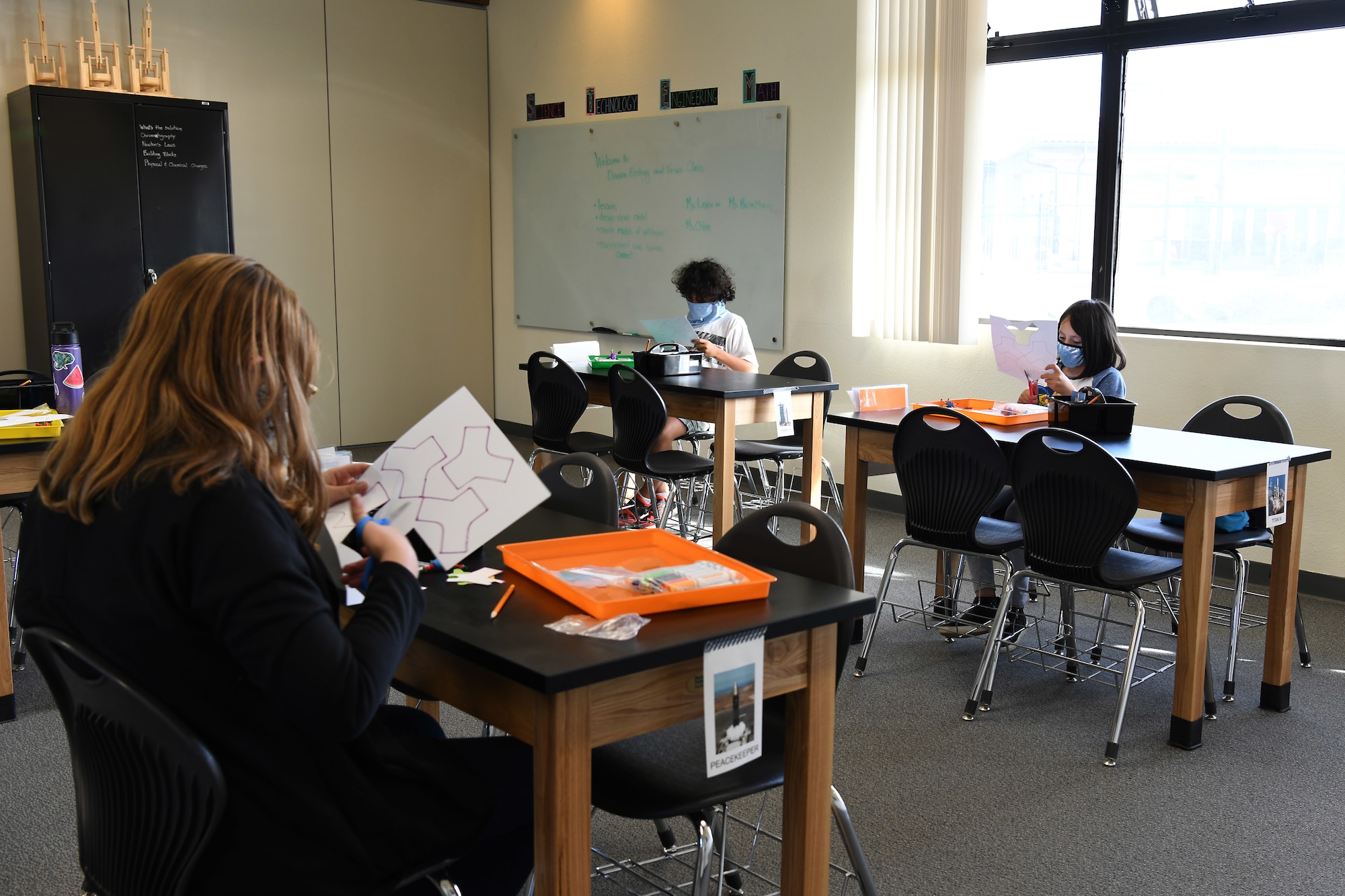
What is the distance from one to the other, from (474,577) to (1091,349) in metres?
2.77

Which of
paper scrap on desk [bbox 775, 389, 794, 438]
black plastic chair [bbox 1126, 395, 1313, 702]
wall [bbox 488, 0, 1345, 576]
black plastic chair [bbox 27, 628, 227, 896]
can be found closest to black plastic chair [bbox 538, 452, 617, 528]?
black plastic chair [bbox 27, 628, 227, 896]

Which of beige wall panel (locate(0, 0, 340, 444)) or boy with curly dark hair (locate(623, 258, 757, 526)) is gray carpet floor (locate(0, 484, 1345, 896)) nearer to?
boy with curly dark hair (locate(623, 258, 757, 526))

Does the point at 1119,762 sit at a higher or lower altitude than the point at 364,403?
lower

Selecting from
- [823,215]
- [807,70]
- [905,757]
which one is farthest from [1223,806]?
[807,70]

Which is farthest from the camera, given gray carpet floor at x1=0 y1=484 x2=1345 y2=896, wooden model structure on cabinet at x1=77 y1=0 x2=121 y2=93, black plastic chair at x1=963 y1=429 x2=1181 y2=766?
wooden model structure on cabinet at x1=77 y1=0 x2=121 y2=93

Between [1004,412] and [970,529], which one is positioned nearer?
[970,529]

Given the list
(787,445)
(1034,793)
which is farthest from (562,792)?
(787,445)

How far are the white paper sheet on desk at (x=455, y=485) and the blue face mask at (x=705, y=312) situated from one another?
11.9 ft

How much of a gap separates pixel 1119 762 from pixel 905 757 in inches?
21.5

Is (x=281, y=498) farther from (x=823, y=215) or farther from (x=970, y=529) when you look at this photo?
(x=823, y=215)

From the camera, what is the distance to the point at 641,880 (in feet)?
7.63

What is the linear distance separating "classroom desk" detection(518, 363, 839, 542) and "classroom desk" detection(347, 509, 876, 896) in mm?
2460

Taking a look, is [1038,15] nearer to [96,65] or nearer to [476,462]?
[476,462]

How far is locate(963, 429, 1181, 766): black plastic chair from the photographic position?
115 inches
